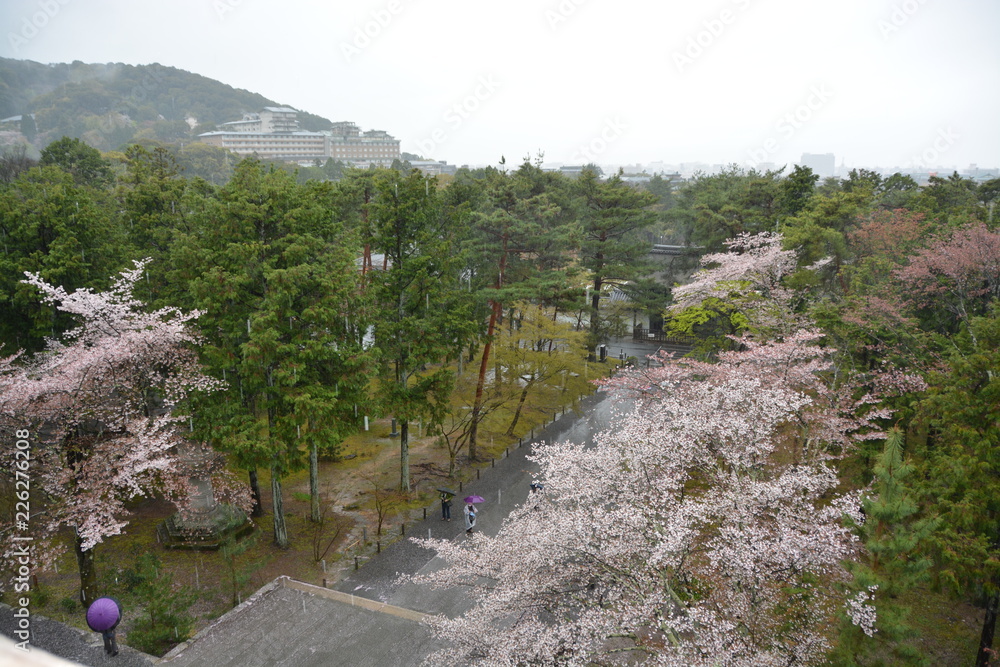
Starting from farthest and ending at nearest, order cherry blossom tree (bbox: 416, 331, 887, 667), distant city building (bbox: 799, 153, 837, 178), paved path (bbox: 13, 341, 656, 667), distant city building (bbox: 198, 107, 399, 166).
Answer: distant city building (bbox: 799, 153, 837, 178)
distant city building (bbox: 198, 107, 399, 166)
paved path (bbox: 13, 341, 656, 667)
cherry blossom tree (bbox: 416, 331, 887, 667)

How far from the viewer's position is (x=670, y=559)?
26.6ft

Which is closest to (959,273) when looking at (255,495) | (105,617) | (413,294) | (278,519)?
(413,294)

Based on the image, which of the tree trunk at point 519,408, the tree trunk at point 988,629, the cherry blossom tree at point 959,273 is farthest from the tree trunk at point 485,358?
the tree trunk at point 988,629

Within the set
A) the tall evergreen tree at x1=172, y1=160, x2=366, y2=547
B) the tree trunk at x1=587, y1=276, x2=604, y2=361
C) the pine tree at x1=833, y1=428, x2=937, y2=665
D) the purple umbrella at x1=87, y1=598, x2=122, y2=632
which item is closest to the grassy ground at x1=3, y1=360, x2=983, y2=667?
the purple umbrella at x1=87, y1=598, x2=122, y2=632

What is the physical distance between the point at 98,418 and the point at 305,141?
367 ft

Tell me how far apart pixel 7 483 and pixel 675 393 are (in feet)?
44.9

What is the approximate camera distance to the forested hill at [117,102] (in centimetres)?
8525

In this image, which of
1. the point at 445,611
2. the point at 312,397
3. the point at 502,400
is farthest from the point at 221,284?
the point at 502,400

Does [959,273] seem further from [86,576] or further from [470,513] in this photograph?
→ [86,576]

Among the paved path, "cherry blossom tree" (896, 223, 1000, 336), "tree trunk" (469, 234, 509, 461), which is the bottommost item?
the paved path

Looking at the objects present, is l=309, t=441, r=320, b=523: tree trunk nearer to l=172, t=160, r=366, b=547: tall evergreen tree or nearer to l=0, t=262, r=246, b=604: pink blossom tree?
l=172, t=160, r=366, b=547: tall evergreen tree

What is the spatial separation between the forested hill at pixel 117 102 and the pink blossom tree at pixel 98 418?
→ 80820mm

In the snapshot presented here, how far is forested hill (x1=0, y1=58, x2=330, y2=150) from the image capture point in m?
85.2

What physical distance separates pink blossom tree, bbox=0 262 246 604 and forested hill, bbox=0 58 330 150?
80820mm
